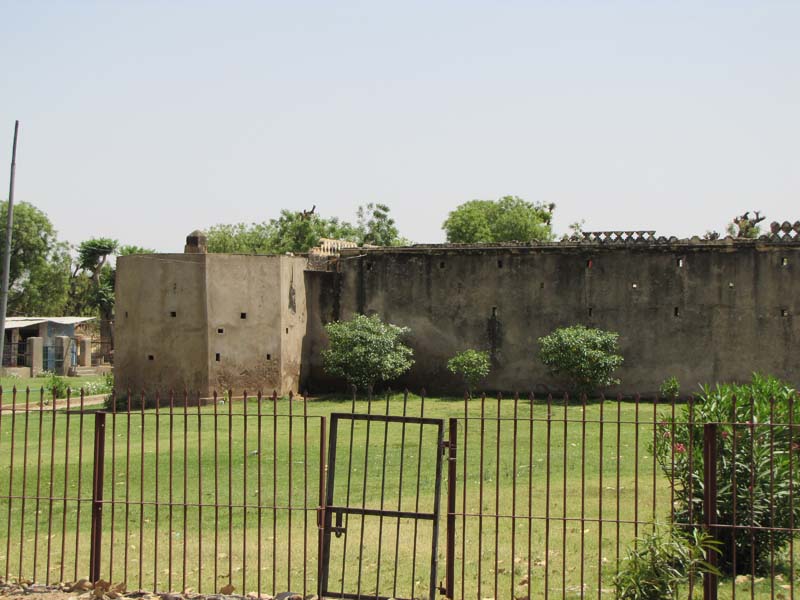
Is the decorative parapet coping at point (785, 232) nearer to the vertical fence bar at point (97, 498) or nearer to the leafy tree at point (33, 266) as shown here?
the vertical fence bar at point (97, 498)

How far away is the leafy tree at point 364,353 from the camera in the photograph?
77.6 feet

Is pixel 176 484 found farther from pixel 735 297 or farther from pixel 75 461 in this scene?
pixel 735 297

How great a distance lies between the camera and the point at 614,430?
17.0 metres

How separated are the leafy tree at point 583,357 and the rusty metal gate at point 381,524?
8.75 metres

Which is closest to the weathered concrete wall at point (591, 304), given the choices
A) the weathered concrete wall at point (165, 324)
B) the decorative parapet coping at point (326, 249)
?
the decorative parapet coping at point (326, 249)

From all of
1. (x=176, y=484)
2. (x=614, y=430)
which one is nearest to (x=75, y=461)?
(x=176, y=484)

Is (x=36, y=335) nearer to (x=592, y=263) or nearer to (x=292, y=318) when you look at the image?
(x=292, y=318)

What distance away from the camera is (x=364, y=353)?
23.7m

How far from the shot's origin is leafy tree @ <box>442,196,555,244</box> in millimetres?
54969

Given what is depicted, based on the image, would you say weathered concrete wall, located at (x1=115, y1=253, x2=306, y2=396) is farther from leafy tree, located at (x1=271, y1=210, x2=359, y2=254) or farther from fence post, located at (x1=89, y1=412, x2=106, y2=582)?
leafy tree, located at (x1=271, y1=210, x2=359, y2=254)

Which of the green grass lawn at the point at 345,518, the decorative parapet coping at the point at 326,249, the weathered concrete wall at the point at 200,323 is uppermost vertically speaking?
the decorative parapet coping at the point at 326,249

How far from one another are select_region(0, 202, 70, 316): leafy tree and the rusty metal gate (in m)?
42.7

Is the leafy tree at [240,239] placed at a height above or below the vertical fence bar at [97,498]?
above

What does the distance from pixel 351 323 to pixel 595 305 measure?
6008 millimetres
